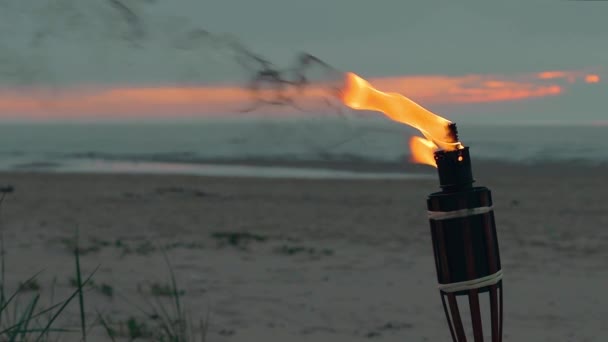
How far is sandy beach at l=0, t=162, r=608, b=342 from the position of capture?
662cm

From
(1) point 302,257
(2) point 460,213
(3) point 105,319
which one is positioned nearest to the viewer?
(2) point 460,213

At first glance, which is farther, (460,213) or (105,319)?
(105,319)

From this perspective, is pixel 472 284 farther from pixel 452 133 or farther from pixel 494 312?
pixel 452 133

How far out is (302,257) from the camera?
9.70 m

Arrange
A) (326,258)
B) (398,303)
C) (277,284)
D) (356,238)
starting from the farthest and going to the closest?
(356,238), (326,258), (277,284), (398,303)

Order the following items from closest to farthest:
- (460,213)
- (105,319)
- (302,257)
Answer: (460,213)
(105,319)
(302,257)

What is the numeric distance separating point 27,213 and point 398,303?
29.2 feet

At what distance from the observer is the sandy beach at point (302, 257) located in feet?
21.7

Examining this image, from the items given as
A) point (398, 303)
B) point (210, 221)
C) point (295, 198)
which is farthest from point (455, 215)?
point (295, 198)

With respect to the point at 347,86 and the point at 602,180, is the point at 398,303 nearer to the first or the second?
the point at 347,86

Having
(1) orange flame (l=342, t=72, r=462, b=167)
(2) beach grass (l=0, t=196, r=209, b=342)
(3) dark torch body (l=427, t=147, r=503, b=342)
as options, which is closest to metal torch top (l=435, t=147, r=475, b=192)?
(3) dark torch body (l=427, t=147, r=503, b=342)

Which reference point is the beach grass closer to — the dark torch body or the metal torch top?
the dark torch body

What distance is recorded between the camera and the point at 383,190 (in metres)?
19.1

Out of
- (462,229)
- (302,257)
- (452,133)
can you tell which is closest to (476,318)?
(462,229)
